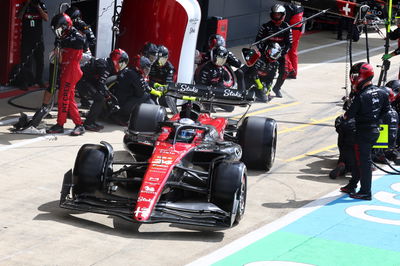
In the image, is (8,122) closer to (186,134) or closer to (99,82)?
(99,82)

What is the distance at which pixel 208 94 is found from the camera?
1227 cm

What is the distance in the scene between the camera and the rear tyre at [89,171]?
33.1 ft

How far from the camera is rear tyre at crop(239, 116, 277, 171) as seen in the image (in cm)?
1266

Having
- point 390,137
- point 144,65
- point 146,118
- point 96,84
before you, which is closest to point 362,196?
point 390,137

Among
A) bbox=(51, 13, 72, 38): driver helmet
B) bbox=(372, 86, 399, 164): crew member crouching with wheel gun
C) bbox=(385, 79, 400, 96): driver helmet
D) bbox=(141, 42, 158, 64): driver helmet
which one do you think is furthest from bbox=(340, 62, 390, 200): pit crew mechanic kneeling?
bbox=(51, 13, 72, 38): driver helmet

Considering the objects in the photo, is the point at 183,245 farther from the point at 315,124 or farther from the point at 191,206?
the point at 315,124

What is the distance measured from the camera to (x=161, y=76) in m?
16.3

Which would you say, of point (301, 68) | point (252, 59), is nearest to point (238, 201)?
point (252, 59)

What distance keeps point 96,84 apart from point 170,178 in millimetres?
6012

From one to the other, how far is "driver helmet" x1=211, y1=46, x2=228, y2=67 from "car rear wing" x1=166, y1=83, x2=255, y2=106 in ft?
13.6

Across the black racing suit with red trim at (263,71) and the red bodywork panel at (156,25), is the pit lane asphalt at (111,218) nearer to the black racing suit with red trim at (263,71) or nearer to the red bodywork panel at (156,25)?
the black racing suit with red trim at (263,71)

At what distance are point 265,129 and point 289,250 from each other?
3.34 metres

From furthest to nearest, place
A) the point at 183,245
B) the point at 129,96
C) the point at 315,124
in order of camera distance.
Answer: the point at 315,124 → the point at 129,96 → the point at 183,245

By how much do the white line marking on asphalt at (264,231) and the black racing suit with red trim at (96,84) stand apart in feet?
15.4
